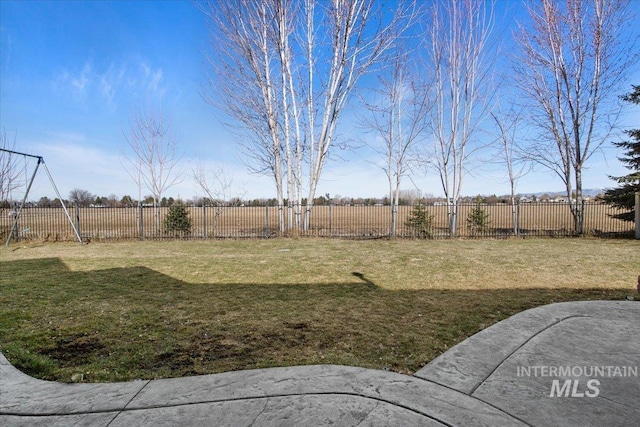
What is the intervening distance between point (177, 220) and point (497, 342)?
13332 millimetres

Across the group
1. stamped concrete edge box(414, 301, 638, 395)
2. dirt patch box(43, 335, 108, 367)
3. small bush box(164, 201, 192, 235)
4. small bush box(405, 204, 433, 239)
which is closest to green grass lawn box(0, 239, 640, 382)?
dirt patch box(43, 335, 108, 367)

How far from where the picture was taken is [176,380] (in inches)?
85.7

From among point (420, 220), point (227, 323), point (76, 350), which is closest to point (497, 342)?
point (227, 323)

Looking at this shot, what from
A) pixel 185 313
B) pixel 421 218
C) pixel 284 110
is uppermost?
pixel 284 110

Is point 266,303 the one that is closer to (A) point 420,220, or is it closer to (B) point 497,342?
(B) point 497,342

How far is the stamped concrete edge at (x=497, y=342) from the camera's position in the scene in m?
2.20

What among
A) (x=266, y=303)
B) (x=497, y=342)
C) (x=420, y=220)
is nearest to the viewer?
(x=497, y=342)

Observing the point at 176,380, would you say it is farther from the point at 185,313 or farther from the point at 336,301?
the point at 336,301

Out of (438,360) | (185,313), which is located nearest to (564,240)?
(438,360)

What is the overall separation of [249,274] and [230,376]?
403 cm

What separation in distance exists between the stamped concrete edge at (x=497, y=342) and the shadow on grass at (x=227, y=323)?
0.17 m

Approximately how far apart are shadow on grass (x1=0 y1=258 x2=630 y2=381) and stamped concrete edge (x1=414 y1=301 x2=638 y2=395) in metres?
0.17

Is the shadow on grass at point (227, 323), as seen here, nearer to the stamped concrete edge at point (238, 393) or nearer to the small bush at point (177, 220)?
the stamped concrete edge at point (238, 393)

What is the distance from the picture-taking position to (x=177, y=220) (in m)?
13.6
